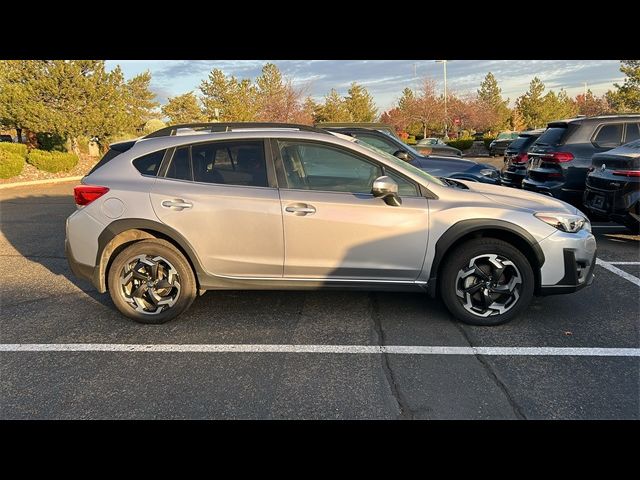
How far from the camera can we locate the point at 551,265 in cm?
351

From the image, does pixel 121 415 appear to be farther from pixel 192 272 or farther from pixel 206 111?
pixel 206 111

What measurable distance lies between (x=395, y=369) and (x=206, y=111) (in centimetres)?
3914

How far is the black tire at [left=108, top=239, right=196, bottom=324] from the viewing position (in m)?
3.65

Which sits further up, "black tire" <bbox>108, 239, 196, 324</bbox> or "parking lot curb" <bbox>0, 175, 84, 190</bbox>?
"parking lot curb" <bbox>0, 175, 84, 190</bbox>

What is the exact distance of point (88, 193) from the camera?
3686 mm

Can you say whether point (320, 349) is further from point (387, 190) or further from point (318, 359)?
point (387, 190)

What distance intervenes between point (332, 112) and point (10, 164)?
2756 centimetres

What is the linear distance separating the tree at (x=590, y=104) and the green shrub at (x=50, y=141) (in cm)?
5514

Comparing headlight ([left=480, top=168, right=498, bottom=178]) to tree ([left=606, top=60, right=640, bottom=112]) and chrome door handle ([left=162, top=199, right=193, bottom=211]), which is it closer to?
chrome door handle ([left=162, top=199, right=193, bottom=211])

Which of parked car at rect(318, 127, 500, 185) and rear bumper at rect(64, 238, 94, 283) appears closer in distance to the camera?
rear bumper at rect(64, 238, 94, 283)

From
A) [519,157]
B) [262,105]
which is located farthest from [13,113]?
[519,157]

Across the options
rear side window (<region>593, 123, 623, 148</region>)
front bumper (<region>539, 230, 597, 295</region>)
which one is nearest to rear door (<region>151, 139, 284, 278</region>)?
front bumper (<region>539, 230, 597, 295</region>)

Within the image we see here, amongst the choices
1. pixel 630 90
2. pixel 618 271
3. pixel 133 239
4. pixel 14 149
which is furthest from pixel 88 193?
pixel 630 90

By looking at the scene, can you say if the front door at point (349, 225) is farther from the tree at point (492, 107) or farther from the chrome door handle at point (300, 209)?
the tree at point (492, 107)
